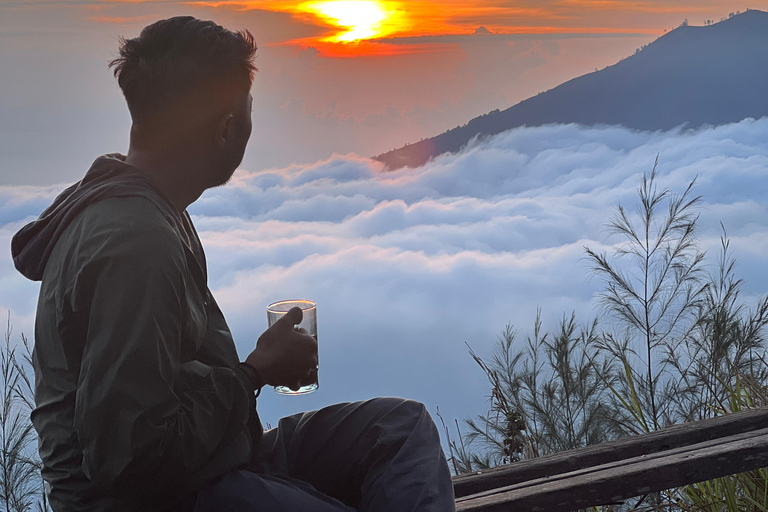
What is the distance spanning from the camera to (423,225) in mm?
40312

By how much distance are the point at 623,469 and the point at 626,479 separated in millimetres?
34

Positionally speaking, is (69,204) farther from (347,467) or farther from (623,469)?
(623,469)

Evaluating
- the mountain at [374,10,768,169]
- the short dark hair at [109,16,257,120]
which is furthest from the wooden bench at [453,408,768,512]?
the mountain at [374,10,768,169]

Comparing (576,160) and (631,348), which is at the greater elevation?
(576,160)

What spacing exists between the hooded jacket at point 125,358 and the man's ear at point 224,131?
0.46 feet

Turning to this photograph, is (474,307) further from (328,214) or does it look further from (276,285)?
(276,285)

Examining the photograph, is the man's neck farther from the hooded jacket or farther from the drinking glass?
the drinking glass

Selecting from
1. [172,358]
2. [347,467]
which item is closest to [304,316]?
[347,467]

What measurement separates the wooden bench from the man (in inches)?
10.4

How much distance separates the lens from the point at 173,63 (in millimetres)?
1135

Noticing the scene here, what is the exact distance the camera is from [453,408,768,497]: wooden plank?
1646 millimetres

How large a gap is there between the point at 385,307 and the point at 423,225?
7.31m

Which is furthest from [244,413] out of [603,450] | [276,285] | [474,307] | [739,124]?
[739,124]

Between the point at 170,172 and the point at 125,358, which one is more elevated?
the point at 170,172
